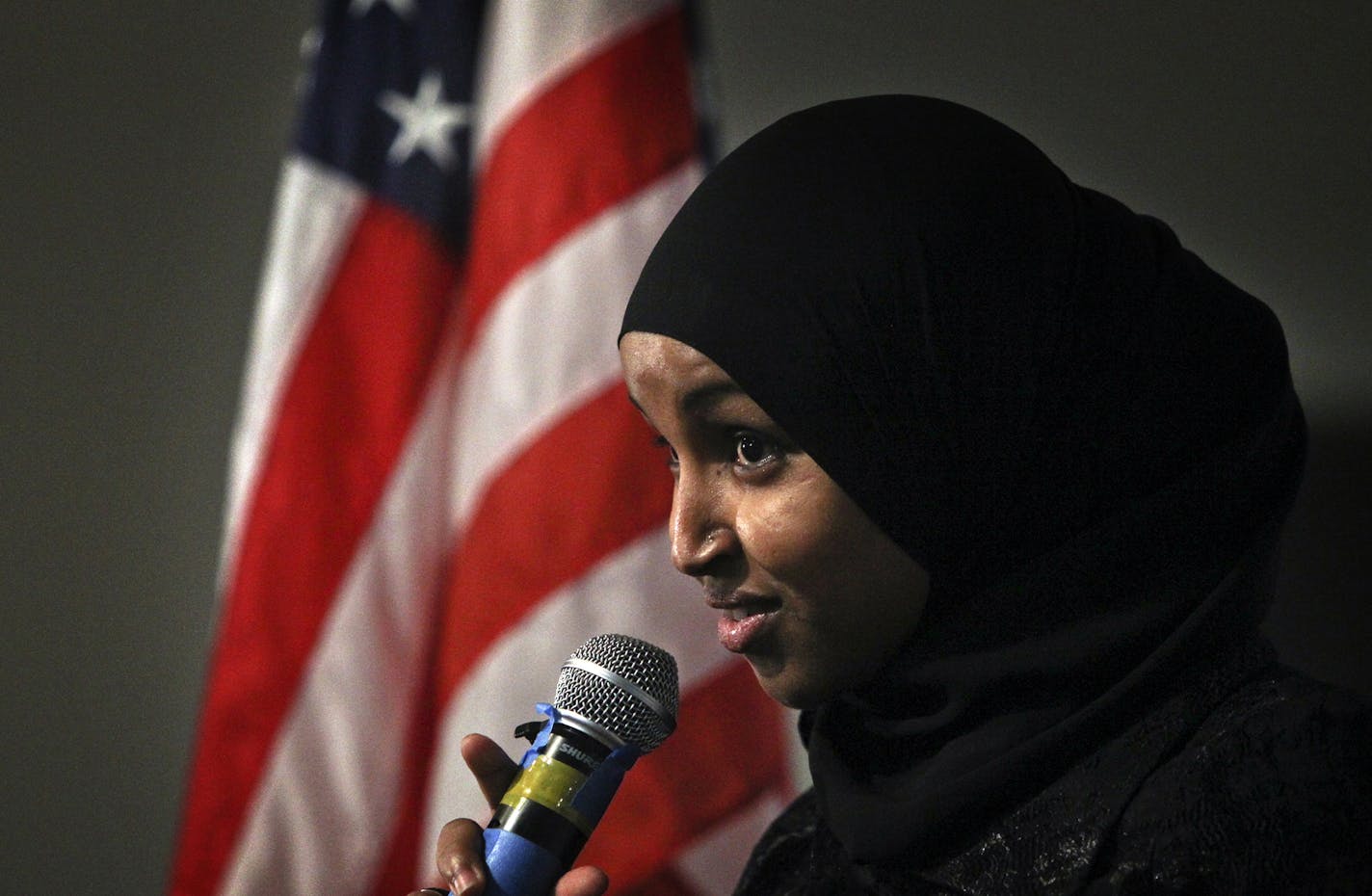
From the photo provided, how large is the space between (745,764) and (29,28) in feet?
4.74

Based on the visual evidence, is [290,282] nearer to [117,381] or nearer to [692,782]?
[117,381]

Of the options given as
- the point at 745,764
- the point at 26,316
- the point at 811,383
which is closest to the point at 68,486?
the point at 26,316

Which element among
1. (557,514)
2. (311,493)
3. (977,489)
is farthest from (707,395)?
(311,493)

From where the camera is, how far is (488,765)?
0.74 metres

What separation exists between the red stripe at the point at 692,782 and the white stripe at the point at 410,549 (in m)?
0.34

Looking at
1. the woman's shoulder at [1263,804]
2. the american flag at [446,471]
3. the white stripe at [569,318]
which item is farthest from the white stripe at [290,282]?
the woman's shoulder at [1263,804]

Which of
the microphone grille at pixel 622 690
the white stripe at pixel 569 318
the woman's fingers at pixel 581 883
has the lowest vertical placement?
the woman's fingers at pixel 581 883

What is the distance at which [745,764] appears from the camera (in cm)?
144

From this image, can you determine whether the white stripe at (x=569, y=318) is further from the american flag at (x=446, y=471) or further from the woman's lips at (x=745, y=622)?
the woman's lips at (x=745, y=622)

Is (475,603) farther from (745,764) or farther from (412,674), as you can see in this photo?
(745,764)

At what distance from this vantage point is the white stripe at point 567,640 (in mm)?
1449

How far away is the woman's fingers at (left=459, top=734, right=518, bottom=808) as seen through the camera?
741mm

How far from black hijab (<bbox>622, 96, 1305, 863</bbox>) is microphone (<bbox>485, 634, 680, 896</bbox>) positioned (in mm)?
154

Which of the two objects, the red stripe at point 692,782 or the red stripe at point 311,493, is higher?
the red stripe at point 311,493
